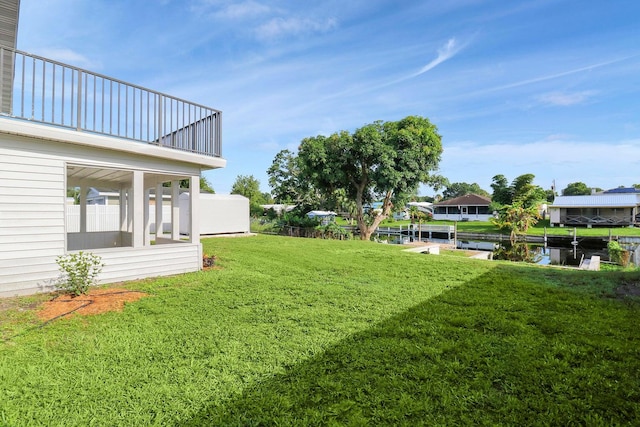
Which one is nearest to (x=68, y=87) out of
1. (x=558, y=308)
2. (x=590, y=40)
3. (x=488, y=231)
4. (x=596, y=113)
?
(x=558, y=308)

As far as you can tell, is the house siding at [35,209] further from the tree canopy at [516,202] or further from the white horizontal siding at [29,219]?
the tree canopy at [516,202]

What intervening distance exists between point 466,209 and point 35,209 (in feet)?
140

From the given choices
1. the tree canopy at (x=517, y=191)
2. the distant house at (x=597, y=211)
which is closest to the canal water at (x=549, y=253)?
the distant house at (x=597, y=211)

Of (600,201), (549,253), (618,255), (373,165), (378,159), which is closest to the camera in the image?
(618,255)

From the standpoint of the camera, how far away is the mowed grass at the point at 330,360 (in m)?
2.10

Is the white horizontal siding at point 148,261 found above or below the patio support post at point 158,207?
below

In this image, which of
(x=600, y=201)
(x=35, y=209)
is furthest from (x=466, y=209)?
(x=35, y=209)

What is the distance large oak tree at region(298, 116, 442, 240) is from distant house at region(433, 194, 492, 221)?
23.7 meters

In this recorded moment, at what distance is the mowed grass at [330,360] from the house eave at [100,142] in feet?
8.37

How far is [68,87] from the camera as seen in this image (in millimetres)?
4980

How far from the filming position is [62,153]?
16.6 ft

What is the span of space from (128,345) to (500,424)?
10.9 ft

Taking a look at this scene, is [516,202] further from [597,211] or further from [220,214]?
[220,214]

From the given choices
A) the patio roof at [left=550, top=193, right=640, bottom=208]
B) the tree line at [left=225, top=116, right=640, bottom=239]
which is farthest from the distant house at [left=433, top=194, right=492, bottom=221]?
the tree line at [left=225, top=116, right=640, bottom=239]
